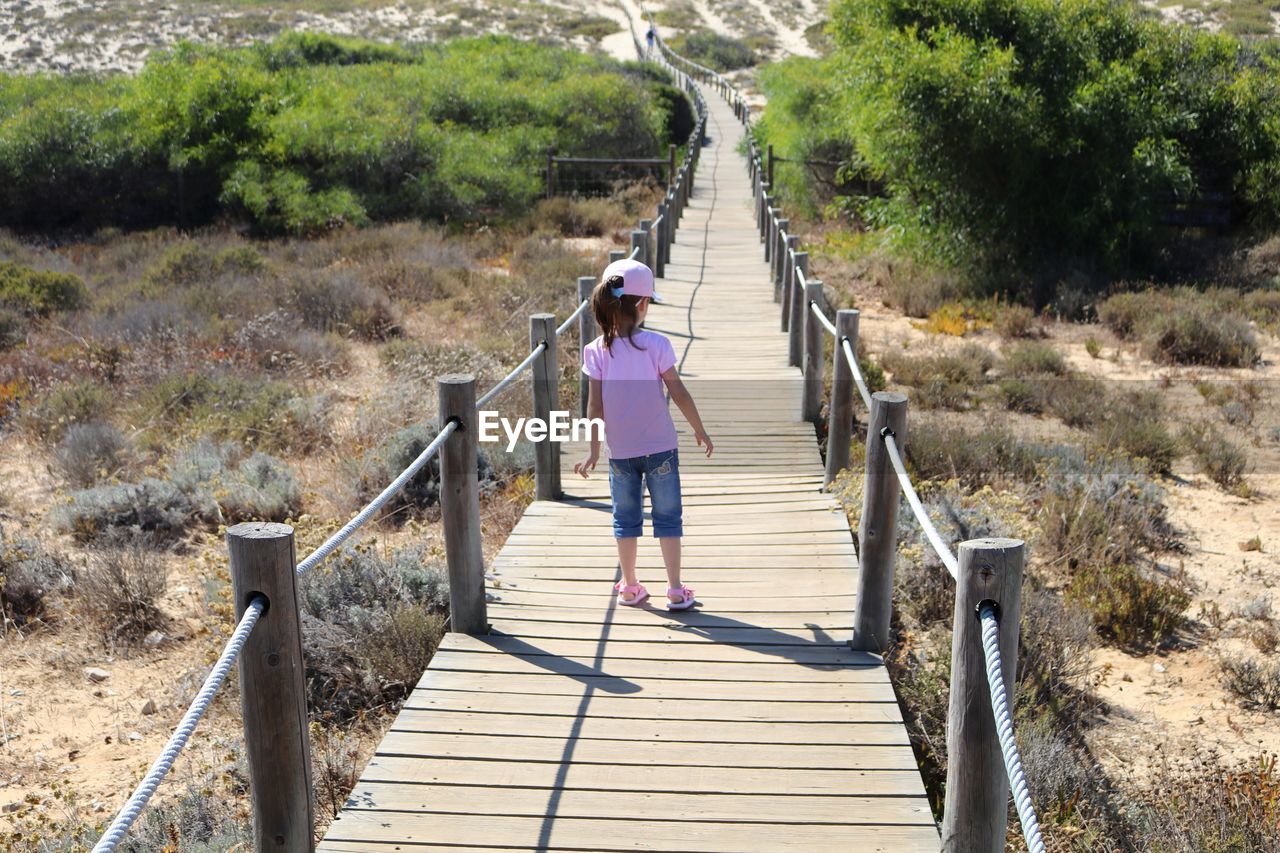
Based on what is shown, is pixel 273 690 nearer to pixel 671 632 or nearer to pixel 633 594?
pixel 671 632

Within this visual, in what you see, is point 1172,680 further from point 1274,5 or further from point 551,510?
point 1274,5

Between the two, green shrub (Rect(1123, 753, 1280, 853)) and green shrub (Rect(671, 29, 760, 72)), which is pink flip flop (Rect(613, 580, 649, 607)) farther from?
green shrub (Rect(671, 29, 760, 72))

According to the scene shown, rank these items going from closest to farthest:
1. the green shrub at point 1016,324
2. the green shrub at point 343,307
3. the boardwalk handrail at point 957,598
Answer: the boardwalk handrail at point 957,598 → the green shrub at point 343,307 → the green shrub at point 1016,324

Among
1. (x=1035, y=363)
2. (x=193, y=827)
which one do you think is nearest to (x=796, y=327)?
(x=1035, y=363)

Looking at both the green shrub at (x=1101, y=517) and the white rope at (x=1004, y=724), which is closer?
the white rope at (x=1004, y=724)

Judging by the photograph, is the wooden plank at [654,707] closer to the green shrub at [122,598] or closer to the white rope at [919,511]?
the white rope at [919,511]

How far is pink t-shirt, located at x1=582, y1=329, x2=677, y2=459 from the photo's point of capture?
200 inches

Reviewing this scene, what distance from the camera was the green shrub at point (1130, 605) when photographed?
6766 millimetres

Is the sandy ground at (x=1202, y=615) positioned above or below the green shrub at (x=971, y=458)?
below

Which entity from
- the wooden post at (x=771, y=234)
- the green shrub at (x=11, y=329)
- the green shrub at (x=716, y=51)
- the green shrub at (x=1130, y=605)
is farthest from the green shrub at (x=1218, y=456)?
the green shrub at (x=716, y=51)

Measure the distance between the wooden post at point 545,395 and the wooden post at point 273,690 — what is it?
3.80m

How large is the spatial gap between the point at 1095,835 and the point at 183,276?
16.2 meters

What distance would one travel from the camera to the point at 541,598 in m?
5.57

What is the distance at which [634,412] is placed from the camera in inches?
204
